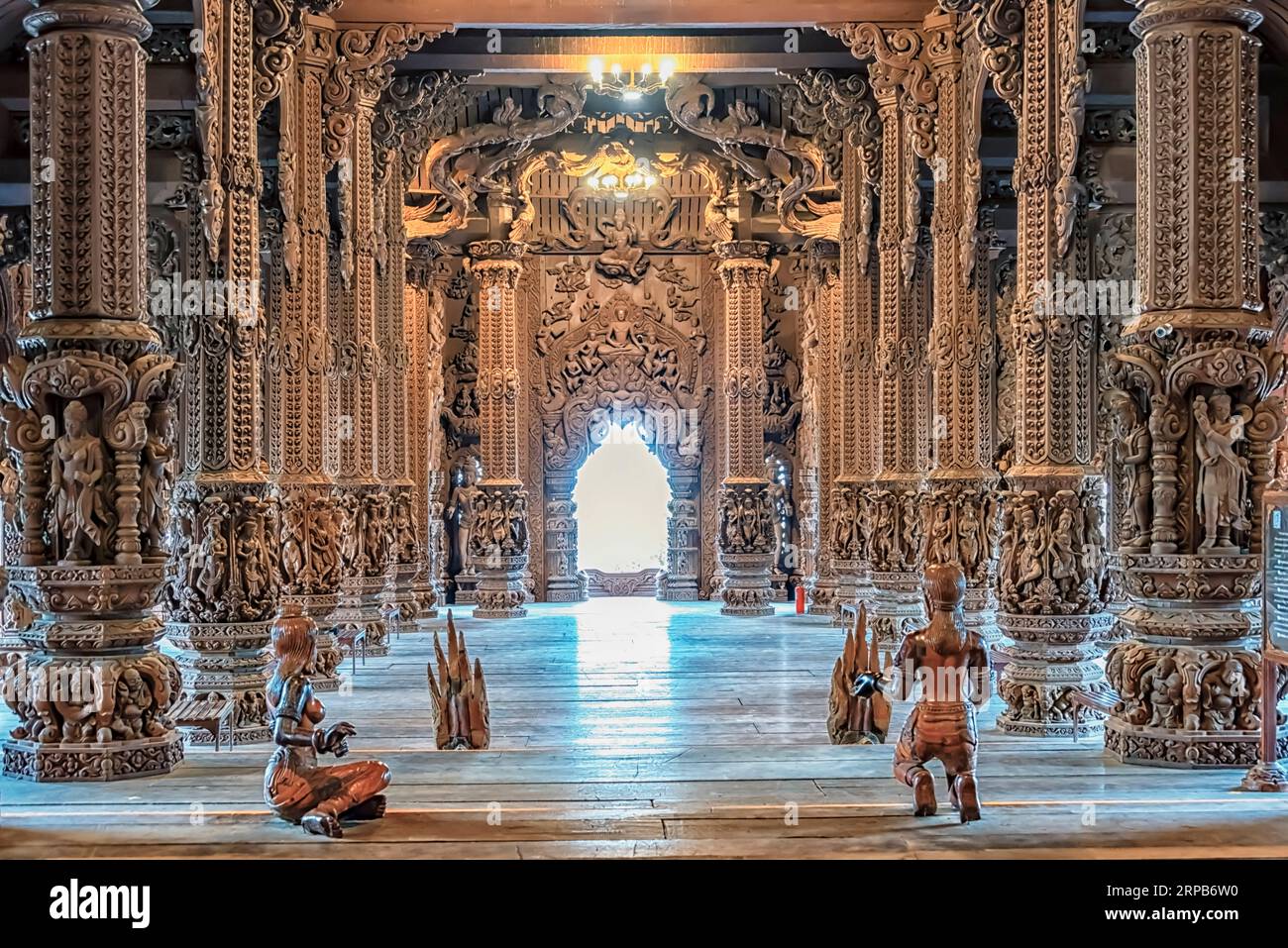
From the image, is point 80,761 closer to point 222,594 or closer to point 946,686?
point 222,594

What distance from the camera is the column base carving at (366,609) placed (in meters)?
15.4

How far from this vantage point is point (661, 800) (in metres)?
7.16

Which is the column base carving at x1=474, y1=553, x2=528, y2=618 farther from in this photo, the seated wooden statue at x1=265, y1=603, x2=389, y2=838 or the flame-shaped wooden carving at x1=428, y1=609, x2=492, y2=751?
the seated wooden statue at x1=265, y1=603, x2=389, y2=838

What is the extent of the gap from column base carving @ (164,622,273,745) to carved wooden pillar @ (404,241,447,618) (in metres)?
10.2

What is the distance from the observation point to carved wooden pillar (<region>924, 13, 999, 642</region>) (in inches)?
496

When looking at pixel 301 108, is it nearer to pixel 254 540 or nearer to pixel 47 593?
pixel 254 540

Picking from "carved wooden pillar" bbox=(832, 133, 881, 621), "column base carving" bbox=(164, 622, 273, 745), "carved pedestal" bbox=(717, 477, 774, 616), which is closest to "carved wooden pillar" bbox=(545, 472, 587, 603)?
"carved pedestal" bbox=(717, 477, 774, 616)

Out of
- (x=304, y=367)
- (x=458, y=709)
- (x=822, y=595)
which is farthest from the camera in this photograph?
(x=822, y=595)

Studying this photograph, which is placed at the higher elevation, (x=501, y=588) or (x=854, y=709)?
(x=854, y=709)

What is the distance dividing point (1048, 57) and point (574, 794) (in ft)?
18.2

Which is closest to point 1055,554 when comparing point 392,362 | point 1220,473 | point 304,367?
point 1220,473

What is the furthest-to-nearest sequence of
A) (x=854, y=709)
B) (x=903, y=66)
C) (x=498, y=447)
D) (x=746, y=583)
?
(x=498, y=447)
(x=746, y=583)
(x=903, y=66)
(x=854, y=709)

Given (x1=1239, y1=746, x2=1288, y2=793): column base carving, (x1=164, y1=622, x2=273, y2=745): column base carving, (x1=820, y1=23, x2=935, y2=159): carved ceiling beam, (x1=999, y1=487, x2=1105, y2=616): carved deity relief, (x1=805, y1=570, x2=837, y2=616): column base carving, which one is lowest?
(x1=805, y1=570, x2=837, y2=616): column base carving

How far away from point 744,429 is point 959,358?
9.49 m
